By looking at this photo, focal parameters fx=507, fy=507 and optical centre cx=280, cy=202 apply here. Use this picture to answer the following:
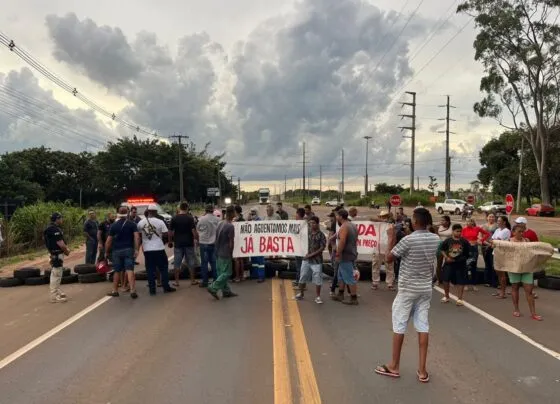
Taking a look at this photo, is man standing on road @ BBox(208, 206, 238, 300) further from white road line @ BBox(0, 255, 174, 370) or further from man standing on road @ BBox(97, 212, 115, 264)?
man standing on road @ BBox(97, 212, 115, 264)

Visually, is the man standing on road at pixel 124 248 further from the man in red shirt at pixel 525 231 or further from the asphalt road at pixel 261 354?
the man in red shirt at pixel 525 231

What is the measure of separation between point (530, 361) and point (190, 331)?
4.36 meters

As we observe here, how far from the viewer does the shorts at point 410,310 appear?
529cm

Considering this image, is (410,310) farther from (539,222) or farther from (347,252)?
(539,222)

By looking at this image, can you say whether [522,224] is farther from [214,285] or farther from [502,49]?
[502,49]

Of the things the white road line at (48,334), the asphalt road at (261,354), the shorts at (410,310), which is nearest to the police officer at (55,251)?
the asphalt road at (261,354)

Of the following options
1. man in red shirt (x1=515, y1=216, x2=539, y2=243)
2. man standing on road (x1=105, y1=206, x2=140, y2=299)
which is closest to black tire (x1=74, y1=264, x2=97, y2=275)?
man standing on road (x1=105, y1=206, x2=140, y2=299)

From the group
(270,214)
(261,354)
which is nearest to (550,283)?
(270,214)

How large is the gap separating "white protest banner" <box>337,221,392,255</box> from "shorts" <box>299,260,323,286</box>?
2.96 m

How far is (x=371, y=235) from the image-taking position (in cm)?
1228

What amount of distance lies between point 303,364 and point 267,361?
0.42 metres

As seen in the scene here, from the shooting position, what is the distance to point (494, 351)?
20.5 feet

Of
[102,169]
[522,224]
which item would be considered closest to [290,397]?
[522,224]

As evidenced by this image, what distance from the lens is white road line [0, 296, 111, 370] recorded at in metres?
6.02
